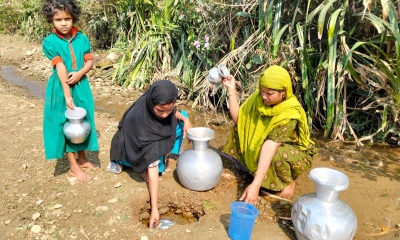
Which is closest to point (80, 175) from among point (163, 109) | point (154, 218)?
point (154, 218)

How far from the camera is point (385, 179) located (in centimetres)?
305

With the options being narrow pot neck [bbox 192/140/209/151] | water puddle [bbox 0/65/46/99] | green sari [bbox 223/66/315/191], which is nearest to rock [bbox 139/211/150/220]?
narrow pot neck [bbox 192/140/209/151]

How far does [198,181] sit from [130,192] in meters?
0.52

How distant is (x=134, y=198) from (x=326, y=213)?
1.34 meters

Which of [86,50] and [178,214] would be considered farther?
[86,50]

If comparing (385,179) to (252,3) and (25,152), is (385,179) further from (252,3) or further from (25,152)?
(25,152)

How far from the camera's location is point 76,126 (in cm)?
255

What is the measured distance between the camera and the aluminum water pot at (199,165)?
8.50ft

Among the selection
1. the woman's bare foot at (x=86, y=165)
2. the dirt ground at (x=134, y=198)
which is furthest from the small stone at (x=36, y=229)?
the woman's bare foot at (x=86, y=165)

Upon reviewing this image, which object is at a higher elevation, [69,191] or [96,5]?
[96,5]

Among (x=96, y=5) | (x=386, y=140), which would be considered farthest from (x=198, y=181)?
(x=96, y=5)

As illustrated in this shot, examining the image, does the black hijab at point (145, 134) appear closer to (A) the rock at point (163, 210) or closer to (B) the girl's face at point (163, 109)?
(B) the girl's face at point (163, 109)

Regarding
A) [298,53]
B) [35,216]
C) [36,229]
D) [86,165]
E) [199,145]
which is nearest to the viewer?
[36,229]

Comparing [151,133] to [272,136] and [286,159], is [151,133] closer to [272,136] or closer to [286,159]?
[272,136]
